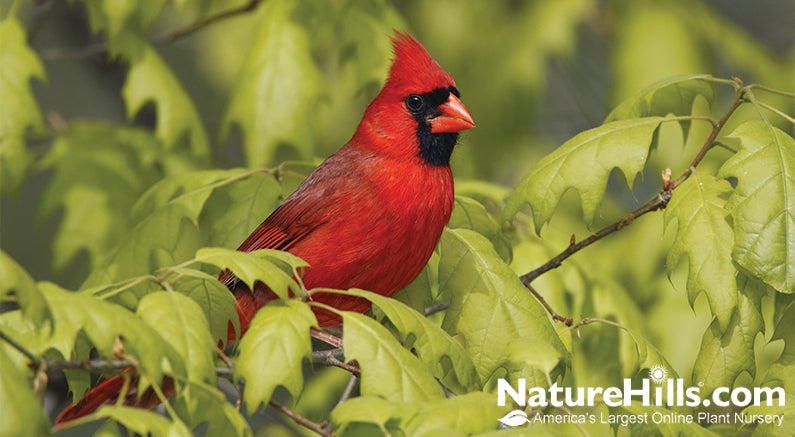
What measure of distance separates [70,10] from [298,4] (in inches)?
57.4

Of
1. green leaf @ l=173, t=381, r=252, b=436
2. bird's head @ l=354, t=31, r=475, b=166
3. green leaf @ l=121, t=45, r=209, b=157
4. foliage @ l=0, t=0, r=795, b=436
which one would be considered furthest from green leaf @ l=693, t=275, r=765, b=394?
green leaf @ l=121, t=45, r=209, b=157

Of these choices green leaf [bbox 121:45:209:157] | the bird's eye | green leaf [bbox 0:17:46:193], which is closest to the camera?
the bird's eye

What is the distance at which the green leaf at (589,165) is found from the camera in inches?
67.7

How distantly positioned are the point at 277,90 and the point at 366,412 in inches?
65.7

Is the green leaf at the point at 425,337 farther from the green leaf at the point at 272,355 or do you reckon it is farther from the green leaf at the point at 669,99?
the green leaf at the point at 669,99

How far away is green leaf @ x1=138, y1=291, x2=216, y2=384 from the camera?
3.99ft

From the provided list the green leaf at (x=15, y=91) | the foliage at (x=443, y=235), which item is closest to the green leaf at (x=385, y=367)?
the foliage at (x=443, y=235)

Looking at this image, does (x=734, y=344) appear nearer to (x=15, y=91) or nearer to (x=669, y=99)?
(x=669, y=99)

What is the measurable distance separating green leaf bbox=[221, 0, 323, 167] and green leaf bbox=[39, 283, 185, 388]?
1.50m

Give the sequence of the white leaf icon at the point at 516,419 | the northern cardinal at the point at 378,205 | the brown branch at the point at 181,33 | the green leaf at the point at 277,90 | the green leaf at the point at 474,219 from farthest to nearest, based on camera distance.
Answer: the brown branch at the point at 181,33 → the green leaf at the point at 277,90 → the green leaf at the point at 474,219 → the northern cardinal at the point at 378,205 → the white leaf icon at the point at 516,419

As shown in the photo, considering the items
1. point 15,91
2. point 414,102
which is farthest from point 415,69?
point 15,91

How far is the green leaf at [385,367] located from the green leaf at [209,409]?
198 millimetres

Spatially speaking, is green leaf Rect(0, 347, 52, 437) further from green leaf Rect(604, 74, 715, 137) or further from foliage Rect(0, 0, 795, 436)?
green leaf Rect(604, 74, 715, 137)

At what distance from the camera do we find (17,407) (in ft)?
3.21
